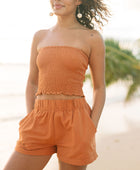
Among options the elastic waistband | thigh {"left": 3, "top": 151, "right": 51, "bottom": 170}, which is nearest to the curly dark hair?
the elastic waistband

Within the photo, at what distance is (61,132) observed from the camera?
192cm

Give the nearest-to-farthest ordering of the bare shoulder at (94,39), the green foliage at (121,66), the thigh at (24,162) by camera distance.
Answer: the thigh at (24,162), the bare shoulder at (94,39), the green foliage at (121,66)

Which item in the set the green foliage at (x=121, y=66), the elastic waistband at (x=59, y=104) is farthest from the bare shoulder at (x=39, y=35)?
the green foliage at (x=121, y=66)

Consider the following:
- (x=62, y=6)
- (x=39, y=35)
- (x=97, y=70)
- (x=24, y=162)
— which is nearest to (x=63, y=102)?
(x=97, y=70)

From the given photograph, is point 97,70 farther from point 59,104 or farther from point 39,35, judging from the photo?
point 39,35

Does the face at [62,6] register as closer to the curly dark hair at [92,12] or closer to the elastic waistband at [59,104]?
the curly dark hair at [92,12]

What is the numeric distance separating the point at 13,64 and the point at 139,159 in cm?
2469

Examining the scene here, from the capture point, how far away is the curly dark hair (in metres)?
2.32

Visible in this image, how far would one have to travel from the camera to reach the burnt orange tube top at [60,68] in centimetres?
198

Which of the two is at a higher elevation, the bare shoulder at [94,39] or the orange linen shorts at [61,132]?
the bare shoulder at [94,39]

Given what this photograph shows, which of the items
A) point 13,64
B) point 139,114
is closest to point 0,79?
point 13,64

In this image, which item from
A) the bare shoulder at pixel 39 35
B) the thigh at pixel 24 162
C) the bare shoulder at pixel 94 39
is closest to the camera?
the thigh at pixel 24 162

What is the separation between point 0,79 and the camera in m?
24.8

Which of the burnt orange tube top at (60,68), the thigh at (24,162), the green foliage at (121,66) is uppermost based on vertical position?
the burnt orange tube top at (60,68)
